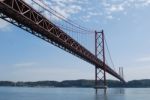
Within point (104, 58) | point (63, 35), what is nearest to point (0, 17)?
point (63, 35)

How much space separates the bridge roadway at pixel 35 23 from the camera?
28047 mm

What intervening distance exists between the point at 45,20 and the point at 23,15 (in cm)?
566

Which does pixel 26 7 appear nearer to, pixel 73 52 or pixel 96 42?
pixel 73 52

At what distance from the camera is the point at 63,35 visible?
43.2m

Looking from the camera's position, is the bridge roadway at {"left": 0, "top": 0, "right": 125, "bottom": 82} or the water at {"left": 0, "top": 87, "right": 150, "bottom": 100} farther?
the water at {"left": 0, "top": 87, "right": 150, "bottom": 100}

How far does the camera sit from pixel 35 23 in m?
32.7

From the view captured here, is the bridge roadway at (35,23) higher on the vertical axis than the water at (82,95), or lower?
higher

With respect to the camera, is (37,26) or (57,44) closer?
(37,26)

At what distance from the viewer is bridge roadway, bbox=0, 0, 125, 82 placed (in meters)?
28.0

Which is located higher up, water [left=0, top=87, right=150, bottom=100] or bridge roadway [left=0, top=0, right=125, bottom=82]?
bridge roadway [left=0, top=0, right=125, bottom=82]

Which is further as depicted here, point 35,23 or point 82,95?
point 82,95

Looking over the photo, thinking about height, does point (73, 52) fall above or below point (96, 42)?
below

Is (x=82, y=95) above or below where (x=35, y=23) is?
below

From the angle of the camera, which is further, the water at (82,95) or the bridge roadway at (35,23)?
the water at (82,95)
